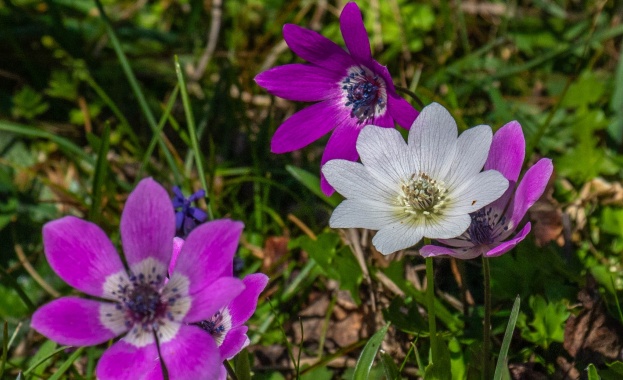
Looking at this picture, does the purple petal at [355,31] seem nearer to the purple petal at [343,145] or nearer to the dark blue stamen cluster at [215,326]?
the purple petal at [343,145]

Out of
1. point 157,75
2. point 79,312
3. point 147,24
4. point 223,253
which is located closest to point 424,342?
point 223,253

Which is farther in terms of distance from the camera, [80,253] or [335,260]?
[335,260]

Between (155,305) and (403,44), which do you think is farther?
(403,44)

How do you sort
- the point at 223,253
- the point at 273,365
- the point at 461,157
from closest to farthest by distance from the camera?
the point at 223,253
the point at 461,157
the point at 273,365

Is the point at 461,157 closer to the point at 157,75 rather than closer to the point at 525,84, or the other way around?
the point at 525,84

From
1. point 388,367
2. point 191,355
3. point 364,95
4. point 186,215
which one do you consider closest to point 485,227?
point 388,367

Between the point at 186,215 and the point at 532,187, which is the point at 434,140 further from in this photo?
the point at 186,215
